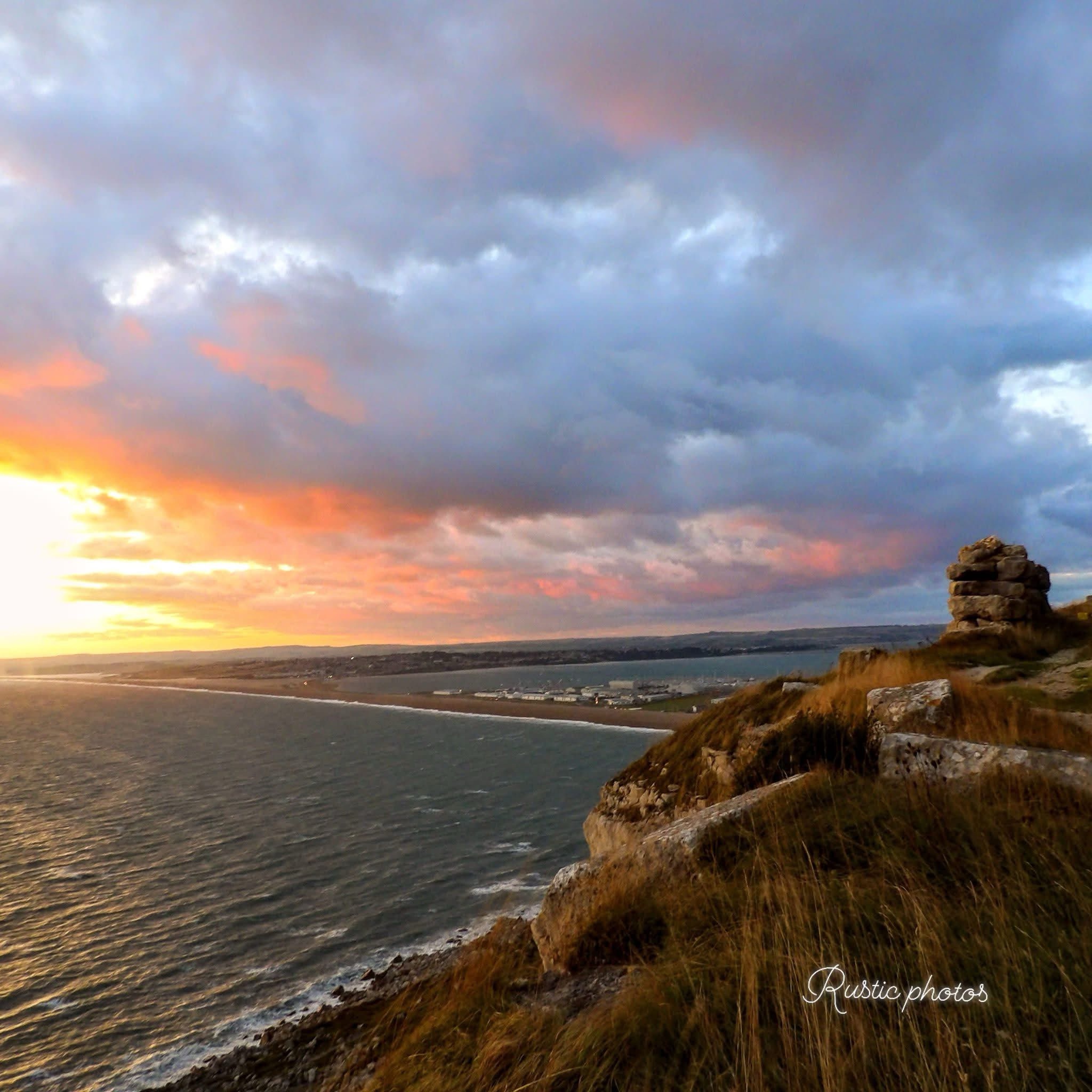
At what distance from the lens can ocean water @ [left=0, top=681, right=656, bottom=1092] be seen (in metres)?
15.7

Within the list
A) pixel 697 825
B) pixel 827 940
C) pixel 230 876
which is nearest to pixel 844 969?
pixel 827 940

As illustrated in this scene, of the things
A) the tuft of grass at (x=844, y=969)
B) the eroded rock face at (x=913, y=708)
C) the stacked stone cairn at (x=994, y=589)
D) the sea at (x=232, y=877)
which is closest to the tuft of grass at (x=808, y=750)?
the eroded rock face at (x=913, y=708)

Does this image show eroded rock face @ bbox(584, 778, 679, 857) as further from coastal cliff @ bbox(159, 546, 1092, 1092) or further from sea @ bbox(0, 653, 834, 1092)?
coastal cliff @ bbox(159, 546, 1092, 1092)

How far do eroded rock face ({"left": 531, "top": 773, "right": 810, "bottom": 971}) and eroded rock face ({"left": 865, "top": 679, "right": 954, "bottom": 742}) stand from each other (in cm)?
306

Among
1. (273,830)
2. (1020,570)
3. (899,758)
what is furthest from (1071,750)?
(273,830)

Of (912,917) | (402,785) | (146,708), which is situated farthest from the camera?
(146,708)

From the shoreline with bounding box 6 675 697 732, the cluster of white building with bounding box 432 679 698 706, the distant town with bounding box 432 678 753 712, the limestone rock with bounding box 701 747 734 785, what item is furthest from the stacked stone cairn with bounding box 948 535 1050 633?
the cluster of white building with bounding box 432 679 698 706

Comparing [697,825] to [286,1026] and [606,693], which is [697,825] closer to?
[286,1026]

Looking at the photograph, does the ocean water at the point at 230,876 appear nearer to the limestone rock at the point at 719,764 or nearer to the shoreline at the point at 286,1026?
the shoreline at the point at 286,1026

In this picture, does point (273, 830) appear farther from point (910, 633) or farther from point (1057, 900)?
point (910, 633)

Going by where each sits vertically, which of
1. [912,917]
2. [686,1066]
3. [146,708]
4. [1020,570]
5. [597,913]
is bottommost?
[146,708]

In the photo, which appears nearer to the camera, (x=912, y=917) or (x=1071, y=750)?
(x=912, y=917)

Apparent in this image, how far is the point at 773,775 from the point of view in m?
9.65

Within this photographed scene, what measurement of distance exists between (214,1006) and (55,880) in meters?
15.5
